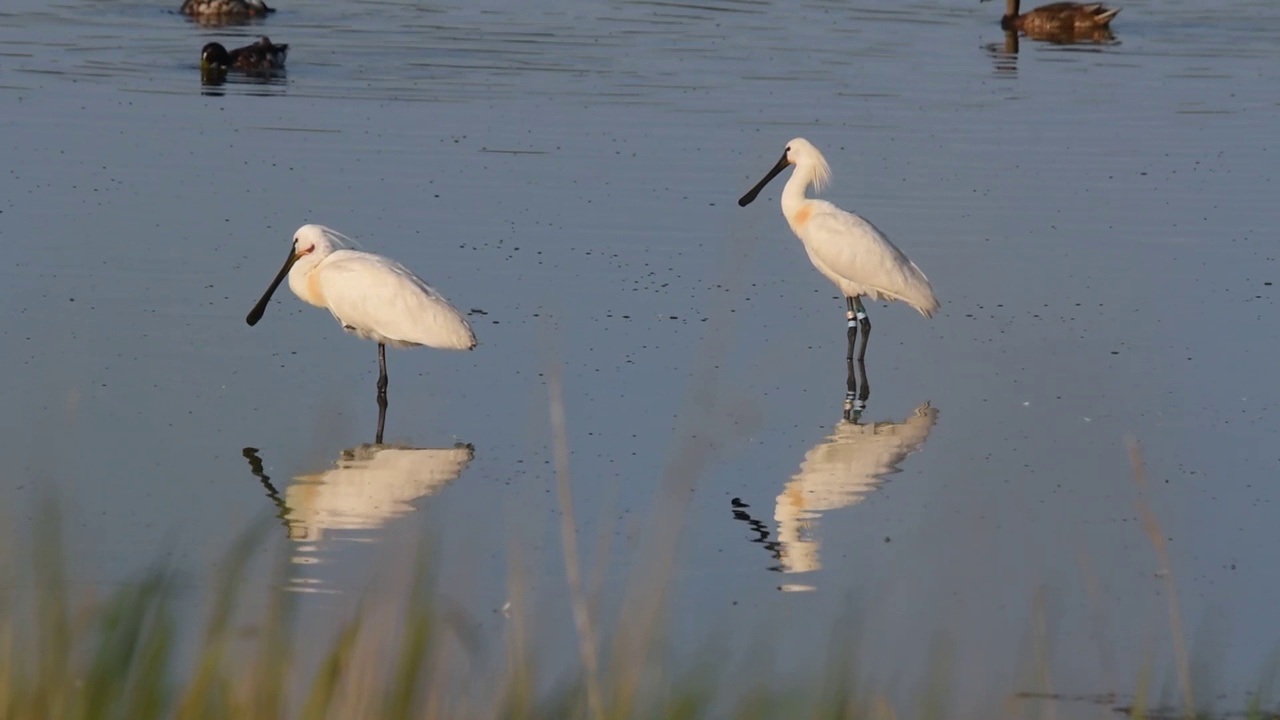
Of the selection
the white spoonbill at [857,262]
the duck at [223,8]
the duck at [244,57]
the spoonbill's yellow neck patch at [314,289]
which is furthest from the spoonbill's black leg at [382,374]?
the duck at [223,8]

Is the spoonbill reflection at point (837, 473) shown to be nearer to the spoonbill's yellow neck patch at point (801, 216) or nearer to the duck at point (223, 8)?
the spoonbill's yellow neck patch at point (801, 216)

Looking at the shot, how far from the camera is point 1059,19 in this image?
27.4 metres

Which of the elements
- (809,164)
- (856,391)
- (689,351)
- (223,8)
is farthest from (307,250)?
(223,8)

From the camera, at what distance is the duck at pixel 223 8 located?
84.6 ft

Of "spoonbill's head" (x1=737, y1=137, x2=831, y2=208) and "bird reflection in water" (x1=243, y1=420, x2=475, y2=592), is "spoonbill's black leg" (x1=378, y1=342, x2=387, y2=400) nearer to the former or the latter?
"bird reflection in water" (x1=243, y1=420, x2=475, y2=592)

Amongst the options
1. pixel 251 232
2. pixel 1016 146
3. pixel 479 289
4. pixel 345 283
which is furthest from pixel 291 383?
pixel 1016 146

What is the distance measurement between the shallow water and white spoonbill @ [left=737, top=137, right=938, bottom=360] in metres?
0.24

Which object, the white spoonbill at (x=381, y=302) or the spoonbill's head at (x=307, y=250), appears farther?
the spoonbill's head at (x=307, y=250)

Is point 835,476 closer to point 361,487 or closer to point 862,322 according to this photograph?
point 361,487

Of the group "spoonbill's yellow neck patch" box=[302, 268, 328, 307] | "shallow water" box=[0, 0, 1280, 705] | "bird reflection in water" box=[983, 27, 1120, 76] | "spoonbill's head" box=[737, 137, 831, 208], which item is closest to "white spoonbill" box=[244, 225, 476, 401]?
"spoonbill's yellow neck patch" box=[302, 268, 328, 307]

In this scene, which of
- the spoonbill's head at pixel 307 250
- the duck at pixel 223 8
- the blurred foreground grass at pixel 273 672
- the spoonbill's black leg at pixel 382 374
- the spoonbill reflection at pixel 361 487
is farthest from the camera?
the duck at pixel 223 8

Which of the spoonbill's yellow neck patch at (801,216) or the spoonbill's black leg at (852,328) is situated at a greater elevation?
the spoonbill's yellow neck patch at (801,216)

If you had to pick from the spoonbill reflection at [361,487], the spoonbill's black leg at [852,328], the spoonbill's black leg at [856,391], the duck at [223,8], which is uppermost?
the duck at [223,8]

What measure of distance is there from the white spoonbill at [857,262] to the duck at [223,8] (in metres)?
16.1
